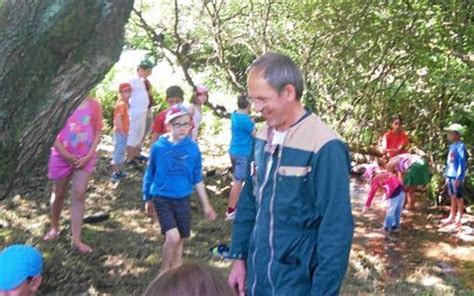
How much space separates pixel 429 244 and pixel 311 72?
194 inches

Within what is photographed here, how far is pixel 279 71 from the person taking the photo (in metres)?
2.88

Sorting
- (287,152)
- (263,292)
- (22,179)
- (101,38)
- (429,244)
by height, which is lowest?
(429,244)

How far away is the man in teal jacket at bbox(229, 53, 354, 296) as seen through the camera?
110 inches

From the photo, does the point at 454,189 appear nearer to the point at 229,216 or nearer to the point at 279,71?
the point at 229,216

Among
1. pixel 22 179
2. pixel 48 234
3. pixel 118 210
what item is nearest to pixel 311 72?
pixel 118 210

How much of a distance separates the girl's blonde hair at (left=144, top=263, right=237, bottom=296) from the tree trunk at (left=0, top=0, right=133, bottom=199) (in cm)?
165

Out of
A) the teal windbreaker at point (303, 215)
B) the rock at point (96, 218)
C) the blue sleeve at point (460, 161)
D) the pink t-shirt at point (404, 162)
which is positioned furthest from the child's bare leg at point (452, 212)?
the teal windbreaker at point (303, 215)

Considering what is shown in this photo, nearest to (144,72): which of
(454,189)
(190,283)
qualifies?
(454,189)

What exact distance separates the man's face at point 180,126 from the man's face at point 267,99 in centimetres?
253

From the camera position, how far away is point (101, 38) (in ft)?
10.4

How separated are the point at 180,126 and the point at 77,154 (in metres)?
1.04

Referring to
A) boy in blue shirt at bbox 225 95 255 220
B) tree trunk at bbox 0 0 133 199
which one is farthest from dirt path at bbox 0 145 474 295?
tree trunk at bbox 0 0 133 199

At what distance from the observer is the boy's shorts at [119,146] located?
9038mm

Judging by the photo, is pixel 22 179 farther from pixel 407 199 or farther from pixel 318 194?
pixel 407 199
